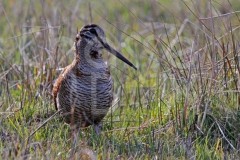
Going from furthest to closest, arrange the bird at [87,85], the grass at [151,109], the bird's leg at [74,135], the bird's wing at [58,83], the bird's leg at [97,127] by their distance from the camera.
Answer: the bird's wing at [58,83]
the bird's leg at [97,127]
the bird at [87,85]
the grass at [151,109]
the bird's leg at [74,135]

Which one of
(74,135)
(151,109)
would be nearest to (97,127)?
(151,109)

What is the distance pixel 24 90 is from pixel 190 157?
220cm

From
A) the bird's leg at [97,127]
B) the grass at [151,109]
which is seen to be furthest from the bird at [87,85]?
the grass at [151,109]

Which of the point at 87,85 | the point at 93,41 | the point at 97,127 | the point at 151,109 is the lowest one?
the point at 97,127

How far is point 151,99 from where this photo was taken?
7621 millimetres

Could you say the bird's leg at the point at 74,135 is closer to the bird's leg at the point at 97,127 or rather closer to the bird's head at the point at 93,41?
the bird's leg at the point at 97,127

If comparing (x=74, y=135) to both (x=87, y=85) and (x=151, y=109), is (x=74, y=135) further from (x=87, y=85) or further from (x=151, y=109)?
(x=151, y=109)

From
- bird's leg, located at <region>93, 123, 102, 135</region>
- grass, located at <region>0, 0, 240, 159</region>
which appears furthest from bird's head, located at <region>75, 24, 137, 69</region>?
bird's leg, located at <region>93, 123, 102, 135</region>

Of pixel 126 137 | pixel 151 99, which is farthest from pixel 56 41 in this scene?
pixel 126 137

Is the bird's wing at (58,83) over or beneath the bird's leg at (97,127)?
over

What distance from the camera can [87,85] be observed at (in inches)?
277

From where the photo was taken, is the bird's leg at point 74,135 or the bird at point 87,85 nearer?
the bird's leg at point 74,135

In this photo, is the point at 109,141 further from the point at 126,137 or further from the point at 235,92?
the point at 235,92

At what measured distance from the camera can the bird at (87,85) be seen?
23.0 ft
